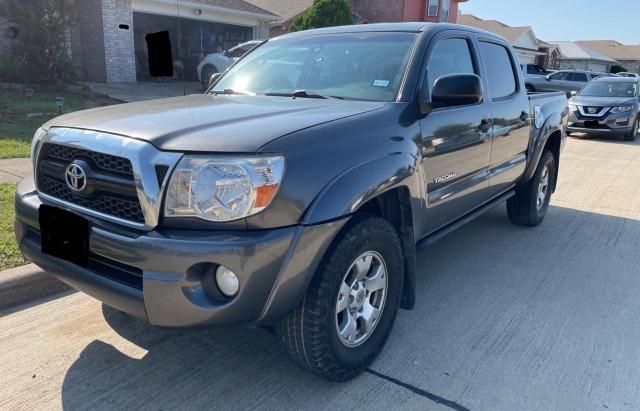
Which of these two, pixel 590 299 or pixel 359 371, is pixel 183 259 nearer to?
pixel 359 371

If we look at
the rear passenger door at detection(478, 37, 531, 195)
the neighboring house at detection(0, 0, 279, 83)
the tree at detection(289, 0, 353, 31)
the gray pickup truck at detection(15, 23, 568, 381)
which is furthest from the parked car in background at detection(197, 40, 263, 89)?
the gray pickup truck at detection(15, 23, 568, 381)

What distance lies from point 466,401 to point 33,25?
13925mm

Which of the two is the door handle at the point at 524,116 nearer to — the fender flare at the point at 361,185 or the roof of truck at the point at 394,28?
the roof of truck at the point at 394,28

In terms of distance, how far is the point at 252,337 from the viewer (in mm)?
3176

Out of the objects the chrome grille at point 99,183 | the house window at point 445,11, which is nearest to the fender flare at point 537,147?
the chrome grille at point 99,183

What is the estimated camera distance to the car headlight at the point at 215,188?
2145 mm

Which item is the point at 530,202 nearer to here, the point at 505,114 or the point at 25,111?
the point at 505,114

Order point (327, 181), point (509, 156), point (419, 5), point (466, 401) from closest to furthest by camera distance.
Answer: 1. point (327, 181)
2. point (466, 401)
3. point (509, 156)
4. point (419, 5)

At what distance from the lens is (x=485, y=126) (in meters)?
3.94

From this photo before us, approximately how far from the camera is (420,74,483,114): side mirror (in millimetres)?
3062

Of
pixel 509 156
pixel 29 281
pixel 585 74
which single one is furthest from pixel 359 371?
pixel 585 74

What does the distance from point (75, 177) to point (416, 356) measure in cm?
208

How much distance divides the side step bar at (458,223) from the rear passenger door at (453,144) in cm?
5

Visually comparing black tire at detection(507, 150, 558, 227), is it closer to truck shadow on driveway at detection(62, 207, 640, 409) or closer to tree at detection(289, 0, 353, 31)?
truck shadow on driveway at detection(62, 207, 640, 409)
